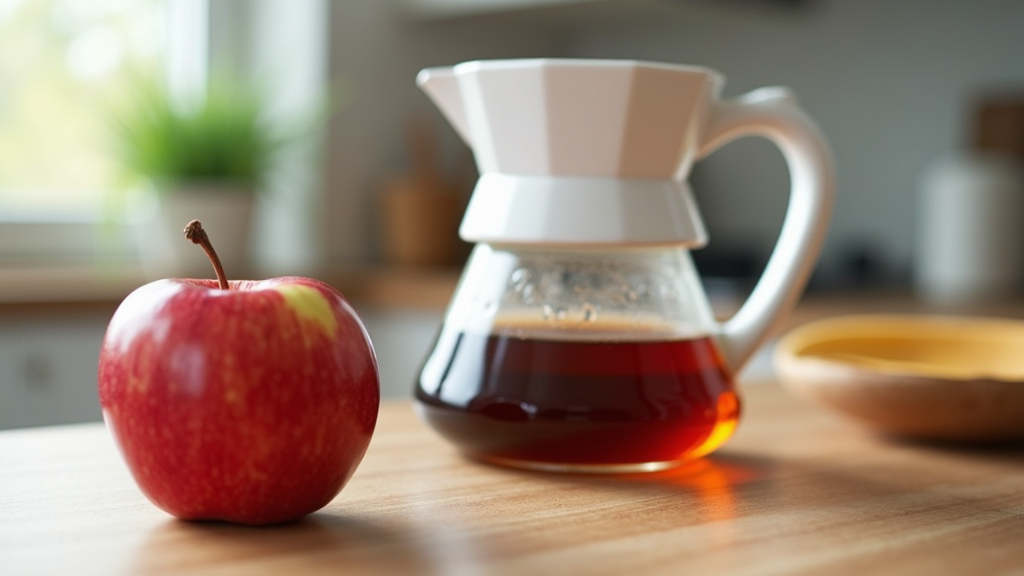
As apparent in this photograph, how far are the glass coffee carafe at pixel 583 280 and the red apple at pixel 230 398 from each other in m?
0.14

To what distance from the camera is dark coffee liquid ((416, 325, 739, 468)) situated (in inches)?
23.5

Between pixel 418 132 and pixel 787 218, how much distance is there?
1.72m

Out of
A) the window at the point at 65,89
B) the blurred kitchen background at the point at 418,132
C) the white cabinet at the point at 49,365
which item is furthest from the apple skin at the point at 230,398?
the window at the point at 65,89

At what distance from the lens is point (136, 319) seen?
1.60ft

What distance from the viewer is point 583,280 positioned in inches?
24.6

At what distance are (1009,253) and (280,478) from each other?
69.4 inches

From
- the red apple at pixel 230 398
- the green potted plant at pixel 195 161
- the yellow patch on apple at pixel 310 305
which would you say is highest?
the yellow patch on apple at pixel 310 305

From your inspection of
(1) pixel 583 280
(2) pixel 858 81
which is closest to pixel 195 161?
(2) pixel 858 81

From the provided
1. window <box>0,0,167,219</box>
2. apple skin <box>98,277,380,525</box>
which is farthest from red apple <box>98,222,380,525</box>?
window <box>0,0,167,219</box>

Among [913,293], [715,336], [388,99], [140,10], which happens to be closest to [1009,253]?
[913,293]

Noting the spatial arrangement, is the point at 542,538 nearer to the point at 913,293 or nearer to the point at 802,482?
the point at 802,482

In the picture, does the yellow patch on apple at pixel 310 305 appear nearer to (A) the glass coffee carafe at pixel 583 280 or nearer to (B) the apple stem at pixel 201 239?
(B) the apple stem at pixel 201 239

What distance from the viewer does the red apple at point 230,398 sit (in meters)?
0.47

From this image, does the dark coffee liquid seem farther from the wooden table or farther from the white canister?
the white canister
